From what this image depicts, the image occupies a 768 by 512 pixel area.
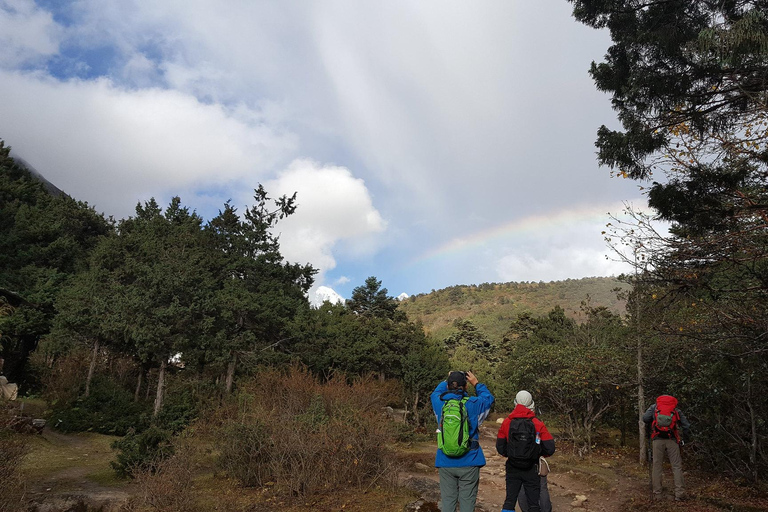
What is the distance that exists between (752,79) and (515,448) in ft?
19.8

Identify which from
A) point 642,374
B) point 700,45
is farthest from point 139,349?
point 700,45

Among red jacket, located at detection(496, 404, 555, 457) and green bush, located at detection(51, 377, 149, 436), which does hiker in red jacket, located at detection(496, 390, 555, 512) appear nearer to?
red jacket, located at detection(496, 404, 555, 457)

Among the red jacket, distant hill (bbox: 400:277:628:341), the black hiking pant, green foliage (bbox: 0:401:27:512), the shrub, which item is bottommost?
the shrub

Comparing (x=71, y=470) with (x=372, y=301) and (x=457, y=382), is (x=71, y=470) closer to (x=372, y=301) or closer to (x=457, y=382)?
(x=457, y=382)

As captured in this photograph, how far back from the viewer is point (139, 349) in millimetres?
18031

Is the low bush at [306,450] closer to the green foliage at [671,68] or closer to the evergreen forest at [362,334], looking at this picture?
the evergreen forest at [362,334]

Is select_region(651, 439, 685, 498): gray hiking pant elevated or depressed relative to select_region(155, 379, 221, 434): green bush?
elevated

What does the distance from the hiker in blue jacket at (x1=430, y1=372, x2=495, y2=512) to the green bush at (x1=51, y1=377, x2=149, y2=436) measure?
17.3m

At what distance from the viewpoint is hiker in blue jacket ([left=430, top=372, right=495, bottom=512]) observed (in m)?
4.34

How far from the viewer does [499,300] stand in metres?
86.4

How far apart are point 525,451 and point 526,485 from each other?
0.46 meters

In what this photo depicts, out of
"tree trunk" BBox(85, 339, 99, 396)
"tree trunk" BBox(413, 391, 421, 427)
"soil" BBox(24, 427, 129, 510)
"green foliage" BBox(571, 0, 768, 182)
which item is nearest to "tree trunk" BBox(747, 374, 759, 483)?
"green foliage" BBox(571, 0, 768, 182)

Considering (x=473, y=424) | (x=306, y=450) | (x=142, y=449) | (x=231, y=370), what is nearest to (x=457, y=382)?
(x=473, y=424)

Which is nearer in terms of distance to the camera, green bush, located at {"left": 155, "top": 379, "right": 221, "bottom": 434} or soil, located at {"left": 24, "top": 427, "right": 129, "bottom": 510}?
soil, located at {"left": 24, "top": 427, "right": 129, "bottom": 510}
